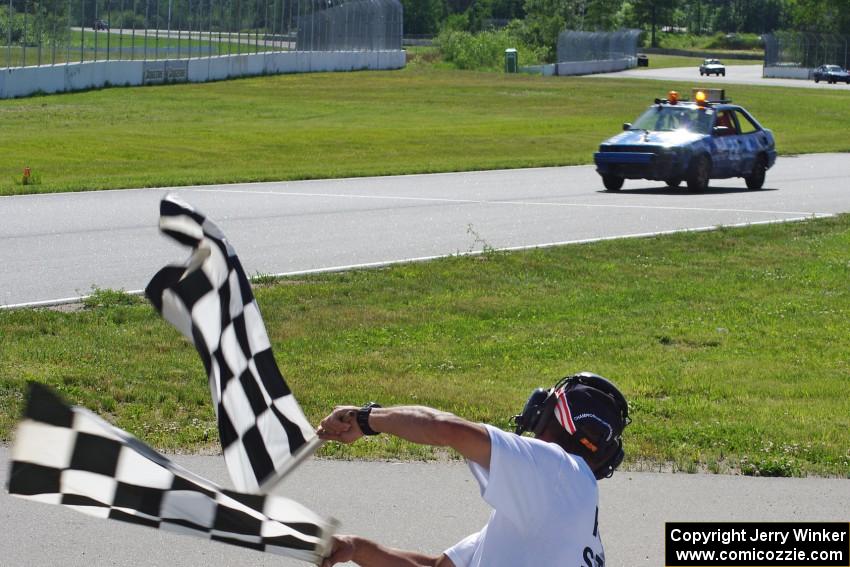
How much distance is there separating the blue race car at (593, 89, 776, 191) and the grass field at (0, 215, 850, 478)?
9007mm

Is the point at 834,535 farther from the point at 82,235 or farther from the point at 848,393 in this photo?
the point at 82,235

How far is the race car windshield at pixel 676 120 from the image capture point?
24.4m

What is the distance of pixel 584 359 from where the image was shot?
9477 millimetres

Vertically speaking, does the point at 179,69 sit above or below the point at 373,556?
below

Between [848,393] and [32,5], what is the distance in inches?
1662

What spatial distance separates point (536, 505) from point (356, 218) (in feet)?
49.6

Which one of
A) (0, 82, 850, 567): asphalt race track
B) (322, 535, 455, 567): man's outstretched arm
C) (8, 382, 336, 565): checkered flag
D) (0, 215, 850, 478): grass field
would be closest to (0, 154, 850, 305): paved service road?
(0, 82, 850, 567): asphalt race track

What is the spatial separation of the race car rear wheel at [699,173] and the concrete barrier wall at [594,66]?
6725 centimetres

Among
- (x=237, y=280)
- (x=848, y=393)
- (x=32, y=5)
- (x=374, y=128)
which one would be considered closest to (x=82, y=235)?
(x=848, y=393)

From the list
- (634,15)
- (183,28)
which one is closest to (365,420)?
(183,28)

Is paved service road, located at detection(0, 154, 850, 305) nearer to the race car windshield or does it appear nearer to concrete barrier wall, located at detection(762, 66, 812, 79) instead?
the race car windshield

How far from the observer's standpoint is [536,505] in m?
3.37

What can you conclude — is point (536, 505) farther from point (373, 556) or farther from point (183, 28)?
point (183, 28)

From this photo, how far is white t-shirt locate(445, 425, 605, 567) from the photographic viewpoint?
3283mm
